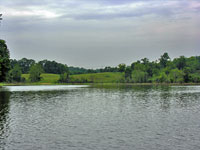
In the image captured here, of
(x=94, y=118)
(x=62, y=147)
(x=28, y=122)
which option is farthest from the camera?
(x=94, y=118)

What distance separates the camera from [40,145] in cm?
2605

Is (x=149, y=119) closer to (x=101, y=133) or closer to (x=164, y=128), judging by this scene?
(x=164, y=128)

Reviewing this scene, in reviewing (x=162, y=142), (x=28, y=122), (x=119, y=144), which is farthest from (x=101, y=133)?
(x=28, y=122)

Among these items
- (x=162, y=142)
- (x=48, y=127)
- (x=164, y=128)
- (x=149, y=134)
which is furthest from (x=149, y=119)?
(x=48, y=127)

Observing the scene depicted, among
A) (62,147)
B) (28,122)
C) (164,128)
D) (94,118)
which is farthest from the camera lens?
(94,118)

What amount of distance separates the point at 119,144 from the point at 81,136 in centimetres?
572

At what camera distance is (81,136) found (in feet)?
98.0

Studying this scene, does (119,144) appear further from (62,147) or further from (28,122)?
(28,122)

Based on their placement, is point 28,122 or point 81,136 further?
point 28,122

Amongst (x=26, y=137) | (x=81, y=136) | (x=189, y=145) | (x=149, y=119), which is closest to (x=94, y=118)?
(x=149, y=119)

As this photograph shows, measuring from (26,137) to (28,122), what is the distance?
9.98 m

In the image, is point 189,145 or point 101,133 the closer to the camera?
point 189,145

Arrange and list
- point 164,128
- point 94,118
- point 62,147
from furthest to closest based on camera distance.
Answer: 1. point 94,118
2. point 164,128
3. point 62,147

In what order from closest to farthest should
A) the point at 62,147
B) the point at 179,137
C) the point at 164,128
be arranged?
the point at 62,147 < the point at 179,137 < the point at 164,128
